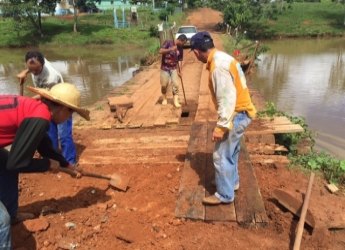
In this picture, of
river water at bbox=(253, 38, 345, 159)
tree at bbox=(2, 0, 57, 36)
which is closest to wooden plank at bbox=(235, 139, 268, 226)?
river water at bbox=(253, 38, 345, 159)

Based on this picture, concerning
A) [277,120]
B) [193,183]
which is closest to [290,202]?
[193,183]

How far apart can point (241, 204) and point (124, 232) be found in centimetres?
124

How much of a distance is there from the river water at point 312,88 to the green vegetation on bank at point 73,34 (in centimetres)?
1217

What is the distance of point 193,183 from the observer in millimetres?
4117

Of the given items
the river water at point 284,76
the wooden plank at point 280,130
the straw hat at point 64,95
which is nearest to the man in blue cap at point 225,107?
the straw hat at point 64,95

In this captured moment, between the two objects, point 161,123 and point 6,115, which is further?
point 161,123

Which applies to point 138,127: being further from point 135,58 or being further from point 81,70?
point 135,58

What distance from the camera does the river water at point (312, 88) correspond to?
9164mm

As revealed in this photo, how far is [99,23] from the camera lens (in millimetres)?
37031

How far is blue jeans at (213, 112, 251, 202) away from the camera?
3.52 metres

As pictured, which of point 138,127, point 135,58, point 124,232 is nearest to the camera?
point 124,232

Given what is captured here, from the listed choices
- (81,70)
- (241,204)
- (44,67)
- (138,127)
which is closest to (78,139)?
(138,127)

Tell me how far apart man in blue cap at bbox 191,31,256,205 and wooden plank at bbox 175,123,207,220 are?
0.54 feet

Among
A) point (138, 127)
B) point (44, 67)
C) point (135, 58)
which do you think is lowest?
point (135, 58)
